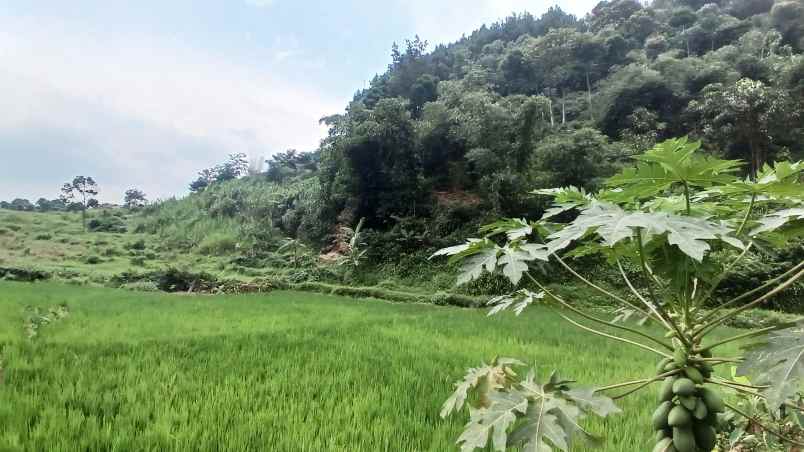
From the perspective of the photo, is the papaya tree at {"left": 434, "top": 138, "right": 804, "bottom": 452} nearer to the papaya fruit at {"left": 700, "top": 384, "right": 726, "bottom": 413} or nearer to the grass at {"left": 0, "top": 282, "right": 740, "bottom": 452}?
the papaya fruit at {"left": 700, "top": 384, "right": 726, "bottom": 413}

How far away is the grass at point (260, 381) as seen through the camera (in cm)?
211

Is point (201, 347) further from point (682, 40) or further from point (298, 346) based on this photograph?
point (682, 40)

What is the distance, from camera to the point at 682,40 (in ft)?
95.7

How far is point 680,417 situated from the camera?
0.85 meters

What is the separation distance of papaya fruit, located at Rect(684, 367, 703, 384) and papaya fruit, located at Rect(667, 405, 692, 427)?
0.07 meters

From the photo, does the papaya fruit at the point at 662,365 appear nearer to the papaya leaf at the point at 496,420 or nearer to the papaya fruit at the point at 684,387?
the papaya fruit at the point at 684,387

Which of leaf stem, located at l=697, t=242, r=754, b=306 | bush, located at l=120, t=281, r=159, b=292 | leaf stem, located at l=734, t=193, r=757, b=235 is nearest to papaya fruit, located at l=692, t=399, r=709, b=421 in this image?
leaf stem, located at l=697, t=242, r=754, b=306

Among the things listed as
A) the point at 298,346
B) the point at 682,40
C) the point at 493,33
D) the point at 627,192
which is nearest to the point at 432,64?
the point at 493,33

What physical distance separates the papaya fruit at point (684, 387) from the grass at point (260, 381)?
1434 millimetres

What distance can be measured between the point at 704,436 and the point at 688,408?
9 cm

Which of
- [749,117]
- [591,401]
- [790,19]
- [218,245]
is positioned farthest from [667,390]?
[790,19]

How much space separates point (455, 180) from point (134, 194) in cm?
3599

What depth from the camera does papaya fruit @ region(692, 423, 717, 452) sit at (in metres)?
0.87

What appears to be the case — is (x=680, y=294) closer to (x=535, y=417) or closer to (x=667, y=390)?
(x=667, y=390)
